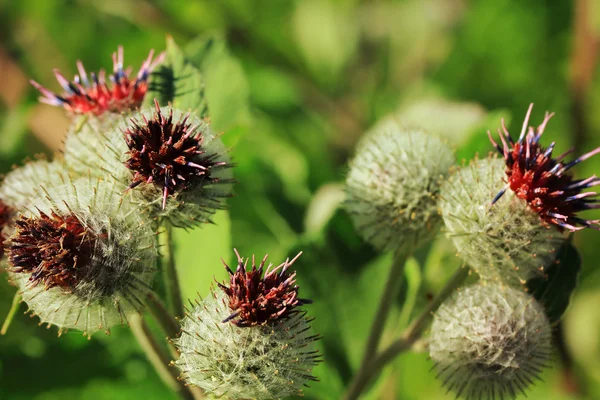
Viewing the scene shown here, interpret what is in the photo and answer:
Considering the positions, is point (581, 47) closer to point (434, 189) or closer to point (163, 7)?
point (434, 189)

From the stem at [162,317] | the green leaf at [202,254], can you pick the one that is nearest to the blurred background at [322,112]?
the green leaf at [202,254]

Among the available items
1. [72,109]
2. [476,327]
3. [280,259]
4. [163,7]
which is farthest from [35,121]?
[476,327]

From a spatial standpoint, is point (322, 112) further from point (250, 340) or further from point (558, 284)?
point (250, 340)

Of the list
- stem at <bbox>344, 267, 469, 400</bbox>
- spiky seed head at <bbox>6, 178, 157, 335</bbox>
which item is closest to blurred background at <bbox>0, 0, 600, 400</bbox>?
stem at <bbox>344, 267, 469, 400</bbox>

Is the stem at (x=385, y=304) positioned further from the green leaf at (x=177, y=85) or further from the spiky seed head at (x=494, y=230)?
the green leaf at (x=177, y=85)

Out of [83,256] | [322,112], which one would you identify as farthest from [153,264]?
[322,112]

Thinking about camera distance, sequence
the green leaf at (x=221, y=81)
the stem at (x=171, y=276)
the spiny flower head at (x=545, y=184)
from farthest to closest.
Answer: the green leaf at (x=221, y=81) < the stem at (x=171, y=276) < the spiny flower head at (x=545, y=184)

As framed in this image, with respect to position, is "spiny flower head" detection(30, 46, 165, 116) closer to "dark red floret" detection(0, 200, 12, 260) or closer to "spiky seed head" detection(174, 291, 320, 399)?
"dark red floret" detection(0, 200, 12, 260)
